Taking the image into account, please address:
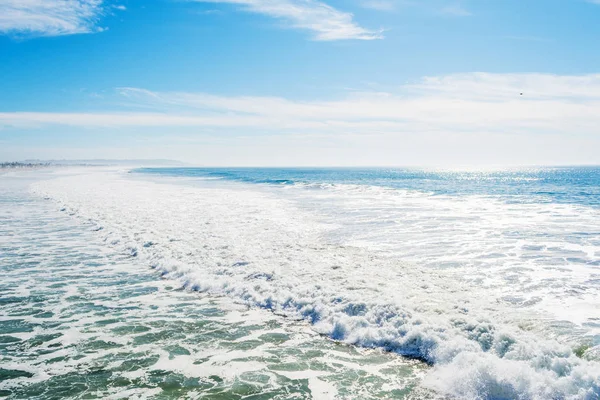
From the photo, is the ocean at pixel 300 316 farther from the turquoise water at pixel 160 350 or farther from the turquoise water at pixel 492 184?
the turquoise water at pixel 492 184

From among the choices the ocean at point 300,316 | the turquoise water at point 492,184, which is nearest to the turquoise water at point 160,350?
the ocean at point 300,316

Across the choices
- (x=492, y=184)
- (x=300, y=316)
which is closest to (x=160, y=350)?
(x=300, y=316)

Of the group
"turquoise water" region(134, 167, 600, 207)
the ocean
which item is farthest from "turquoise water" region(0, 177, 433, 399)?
"turquoise water" region(134, 167, 600, 207)

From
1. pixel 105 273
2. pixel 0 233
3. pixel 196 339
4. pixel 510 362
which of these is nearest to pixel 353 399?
pixel 510 362

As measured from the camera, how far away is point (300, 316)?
33.2 ft

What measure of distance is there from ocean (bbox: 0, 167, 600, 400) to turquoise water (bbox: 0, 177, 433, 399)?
38 mm

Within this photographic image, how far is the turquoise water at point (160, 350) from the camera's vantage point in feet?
22.2

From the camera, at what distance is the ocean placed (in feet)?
22.6

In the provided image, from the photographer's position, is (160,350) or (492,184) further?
(492,184)

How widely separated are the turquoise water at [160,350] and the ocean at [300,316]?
4 cm

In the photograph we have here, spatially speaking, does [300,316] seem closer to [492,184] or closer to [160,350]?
[160,350]

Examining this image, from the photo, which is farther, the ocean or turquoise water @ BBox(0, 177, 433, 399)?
the ocean

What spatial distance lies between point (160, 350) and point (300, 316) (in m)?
3.38

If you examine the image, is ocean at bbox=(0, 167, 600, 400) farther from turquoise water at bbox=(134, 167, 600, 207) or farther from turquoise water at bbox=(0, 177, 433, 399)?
turquoise water at bbox=(134, 167, 600, 207)
